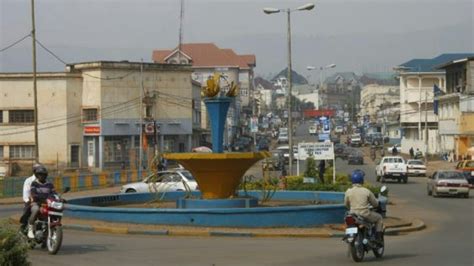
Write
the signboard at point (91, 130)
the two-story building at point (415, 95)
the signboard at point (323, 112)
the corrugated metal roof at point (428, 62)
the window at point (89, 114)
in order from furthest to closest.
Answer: the corrugated metal roof at point (428, 62) → the two-story building at point (415, 95) → the signboard at point (323, 112) → the window at point (89, 114) → the signboard at point (91, 130)

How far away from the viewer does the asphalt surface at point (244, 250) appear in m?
14.6

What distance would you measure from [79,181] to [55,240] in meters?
32.1

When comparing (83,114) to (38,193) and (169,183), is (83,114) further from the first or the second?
(38,193)

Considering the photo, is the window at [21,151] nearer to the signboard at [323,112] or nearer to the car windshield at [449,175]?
the signboard at [323,112]

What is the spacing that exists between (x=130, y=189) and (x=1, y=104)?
37728mm

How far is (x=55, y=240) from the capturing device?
49.7 ft

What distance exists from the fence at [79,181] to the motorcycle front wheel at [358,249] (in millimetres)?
25710

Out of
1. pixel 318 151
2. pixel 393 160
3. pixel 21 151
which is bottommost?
pixel 393 160

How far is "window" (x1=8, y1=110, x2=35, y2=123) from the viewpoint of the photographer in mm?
67750

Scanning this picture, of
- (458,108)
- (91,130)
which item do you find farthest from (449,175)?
(458,108)

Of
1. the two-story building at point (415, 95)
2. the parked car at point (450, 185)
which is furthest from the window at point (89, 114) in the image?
the two-story building at point (415, 95)

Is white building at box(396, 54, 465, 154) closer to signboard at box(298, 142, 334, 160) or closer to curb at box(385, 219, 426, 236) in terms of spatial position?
signboard at box(298, 142, 334, 160)

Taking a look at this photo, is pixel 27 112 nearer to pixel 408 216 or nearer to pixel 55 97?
pixel 55 97

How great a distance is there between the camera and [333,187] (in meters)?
31.4
